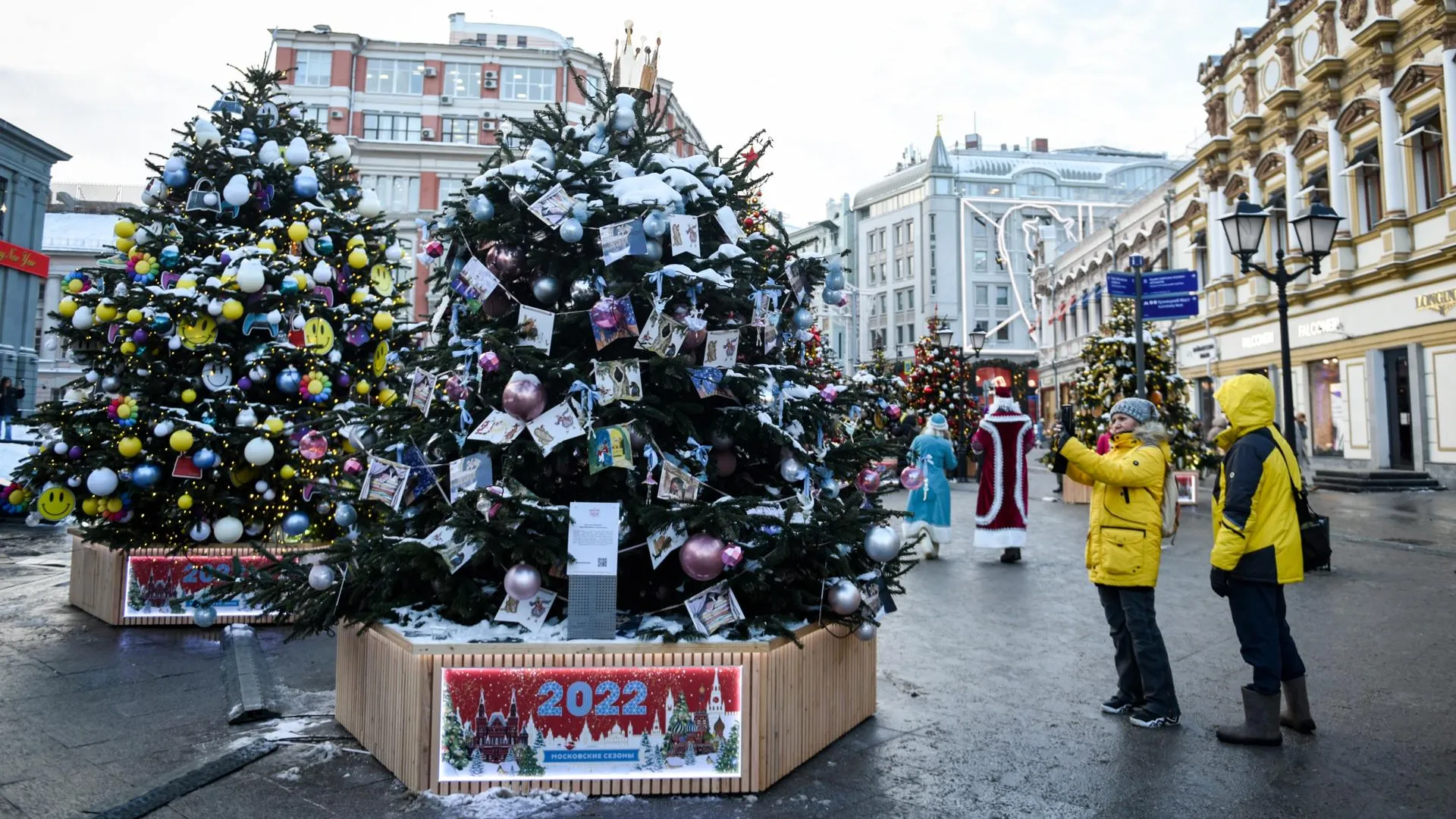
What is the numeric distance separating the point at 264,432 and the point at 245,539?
45.0 inches

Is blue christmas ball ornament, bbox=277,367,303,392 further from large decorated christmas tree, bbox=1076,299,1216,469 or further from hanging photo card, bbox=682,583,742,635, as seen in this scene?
large decorated christmas tree, bbox=1076,299,1216,469

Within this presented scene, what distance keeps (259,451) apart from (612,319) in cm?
427

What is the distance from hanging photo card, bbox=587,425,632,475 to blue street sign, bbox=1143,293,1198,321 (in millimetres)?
12802

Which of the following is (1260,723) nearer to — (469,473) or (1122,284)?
(469,473)

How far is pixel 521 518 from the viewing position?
13.1 ft

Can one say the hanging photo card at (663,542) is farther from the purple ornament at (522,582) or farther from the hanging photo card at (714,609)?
the purple ornament at (522,582)

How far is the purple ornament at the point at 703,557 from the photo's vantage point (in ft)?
13.0

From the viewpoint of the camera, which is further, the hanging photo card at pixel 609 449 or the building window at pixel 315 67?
the building window at pixel 315 67

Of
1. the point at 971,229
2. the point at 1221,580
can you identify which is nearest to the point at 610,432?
the point at 1221,580

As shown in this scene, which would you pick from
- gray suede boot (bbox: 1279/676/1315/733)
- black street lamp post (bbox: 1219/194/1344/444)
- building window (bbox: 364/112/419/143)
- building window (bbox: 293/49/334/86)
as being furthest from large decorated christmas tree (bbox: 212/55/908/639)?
building window (bbox: 293/49/334/86)

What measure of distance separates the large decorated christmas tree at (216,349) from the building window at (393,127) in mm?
41087

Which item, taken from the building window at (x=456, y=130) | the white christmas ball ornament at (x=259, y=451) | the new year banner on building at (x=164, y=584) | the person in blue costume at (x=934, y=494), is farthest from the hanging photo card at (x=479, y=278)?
the building window at (x=456, y=130)

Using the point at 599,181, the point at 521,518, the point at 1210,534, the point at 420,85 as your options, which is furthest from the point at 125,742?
the point at 420,85

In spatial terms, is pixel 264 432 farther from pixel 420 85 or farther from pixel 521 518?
pixel 420 85
